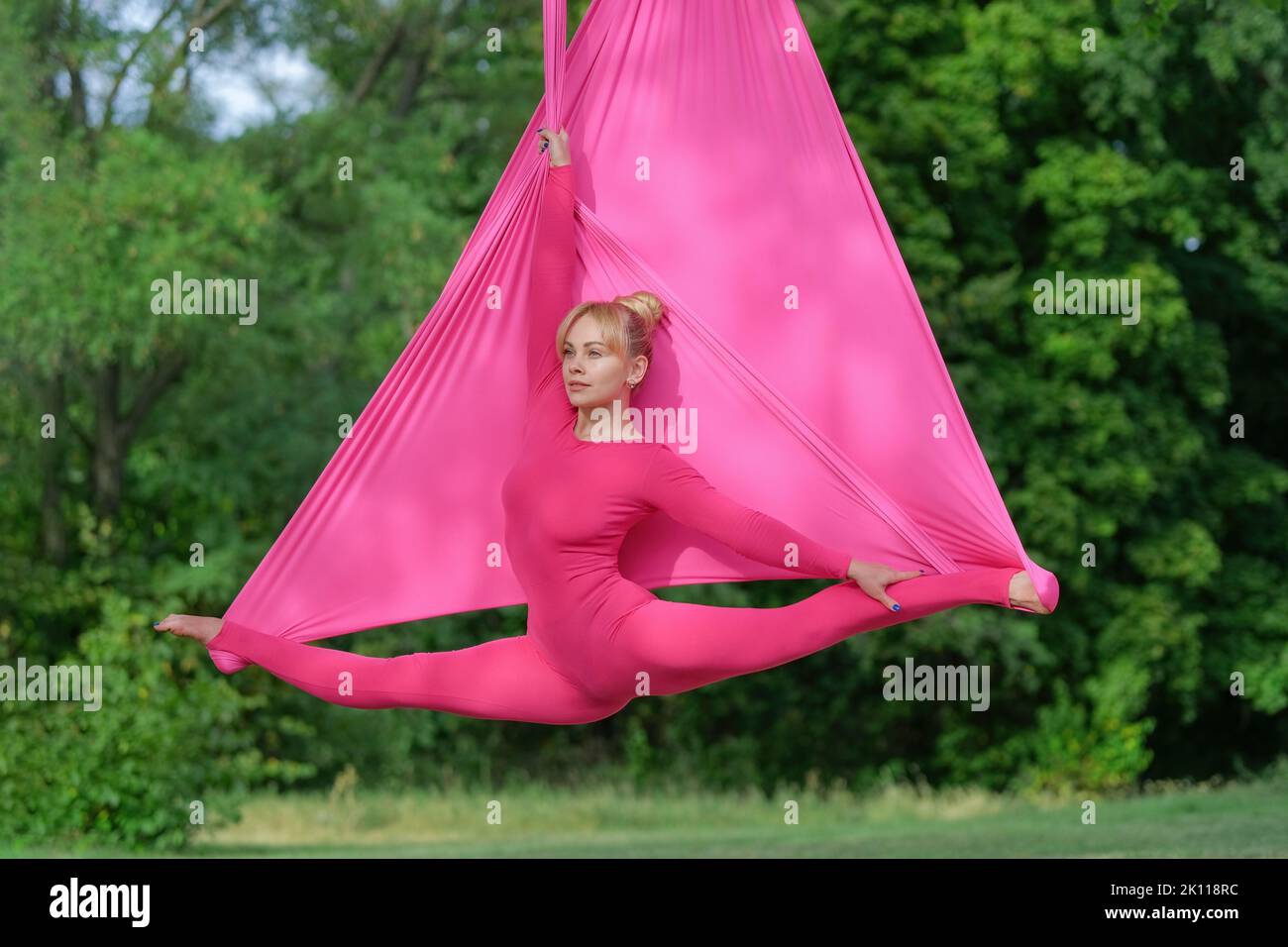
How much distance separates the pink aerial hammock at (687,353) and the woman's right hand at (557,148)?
0.04m

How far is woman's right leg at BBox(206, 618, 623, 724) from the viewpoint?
4422 mm

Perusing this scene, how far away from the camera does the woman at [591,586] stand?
13.5 ft

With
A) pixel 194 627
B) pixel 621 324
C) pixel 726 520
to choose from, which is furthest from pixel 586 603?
pixel 194 627

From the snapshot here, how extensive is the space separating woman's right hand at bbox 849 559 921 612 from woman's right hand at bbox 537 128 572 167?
1575 millimetres

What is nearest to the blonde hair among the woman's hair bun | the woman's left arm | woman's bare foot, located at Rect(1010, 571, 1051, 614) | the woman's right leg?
the woman's hair bun

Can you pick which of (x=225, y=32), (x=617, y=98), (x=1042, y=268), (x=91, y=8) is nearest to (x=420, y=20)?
(x=225, y=32)

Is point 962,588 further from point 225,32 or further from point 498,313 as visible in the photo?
point 225,32

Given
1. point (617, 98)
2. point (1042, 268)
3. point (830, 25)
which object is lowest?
point (617, 98)

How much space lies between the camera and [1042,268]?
15.4 m

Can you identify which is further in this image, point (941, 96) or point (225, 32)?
point (941, 96)

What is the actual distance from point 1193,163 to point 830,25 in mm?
4032

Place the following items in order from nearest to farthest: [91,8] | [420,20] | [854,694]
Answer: [91,8] → [420,20] → [854,694]

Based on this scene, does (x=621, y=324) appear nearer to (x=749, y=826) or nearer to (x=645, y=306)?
(x=645, y=306)

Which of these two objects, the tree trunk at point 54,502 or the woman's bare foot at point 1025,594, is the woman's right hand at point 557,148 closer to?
the woman's bare foot at point 1025,594
